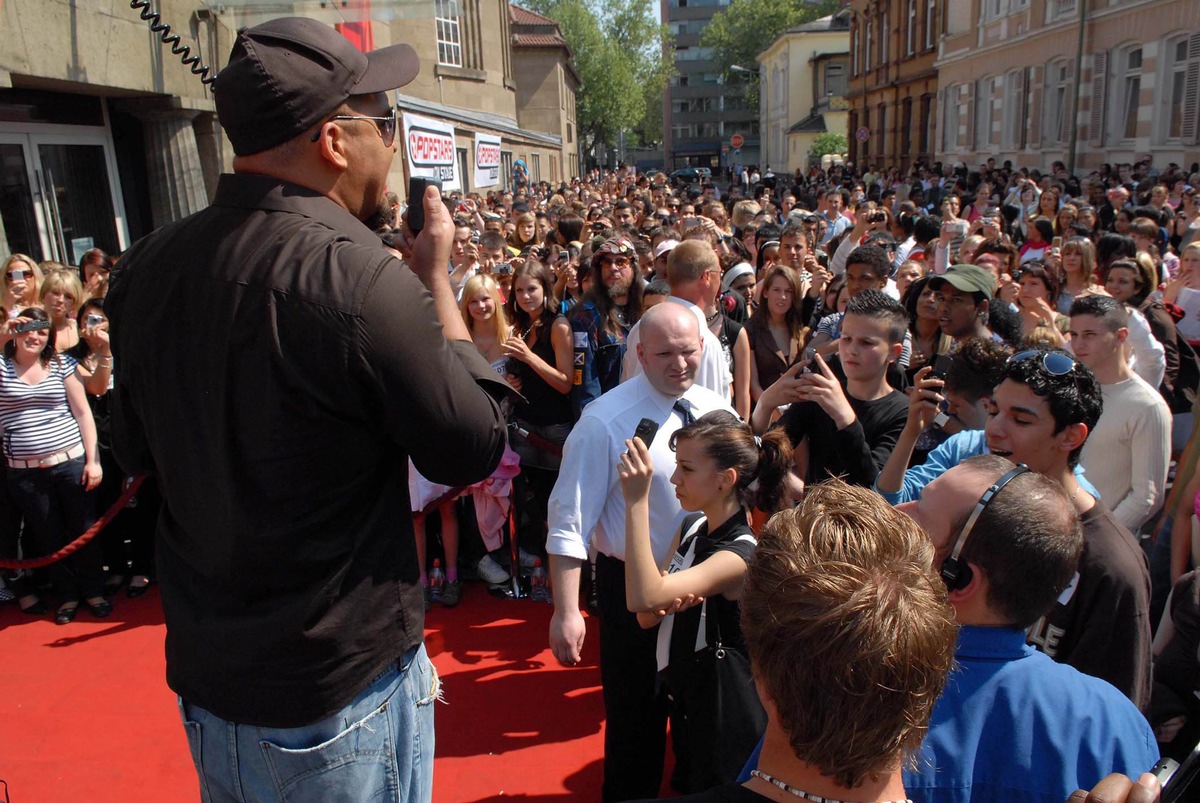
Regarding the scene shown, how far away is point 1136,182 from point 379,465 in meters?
18.1

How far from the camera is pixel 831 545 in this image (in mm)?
1304

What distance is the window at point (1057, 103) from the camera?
22.8 m

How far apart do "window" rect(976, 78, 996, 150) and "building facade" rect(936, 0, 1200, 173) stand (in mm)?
35

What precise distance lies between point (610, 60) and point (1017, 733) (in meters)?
70.5

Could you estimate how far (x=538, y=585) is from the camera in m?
5.38

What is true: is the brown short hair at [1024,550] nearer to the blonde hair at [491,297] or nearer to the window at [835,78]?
the blonde hair at [491,297]

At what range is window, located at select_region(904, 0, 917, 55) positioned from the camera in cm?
3650

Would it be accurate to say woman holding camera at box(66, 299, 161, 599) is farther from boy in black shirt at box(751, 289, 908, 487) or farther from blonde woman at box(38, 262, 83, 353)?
boy in black shirt at box(751, 289, 908, 487)

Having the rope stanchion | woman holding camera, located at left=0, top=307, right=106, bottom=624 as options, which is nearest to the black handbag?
the rope stanchion

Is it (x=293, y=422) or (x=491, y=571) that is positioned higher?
(x=293, y=422)

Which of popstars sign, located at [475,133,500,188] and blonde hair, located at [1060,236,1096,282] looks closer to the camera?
blonde hair, located at [1060,236,1096,282]

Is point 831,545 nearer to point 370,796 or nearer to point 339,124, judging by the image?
point 370,796

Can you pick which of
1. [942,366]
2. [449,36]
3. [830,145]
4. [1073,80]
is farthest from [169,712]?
[830,145]

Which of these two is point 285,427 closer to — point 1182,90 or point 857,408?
point 857,408
